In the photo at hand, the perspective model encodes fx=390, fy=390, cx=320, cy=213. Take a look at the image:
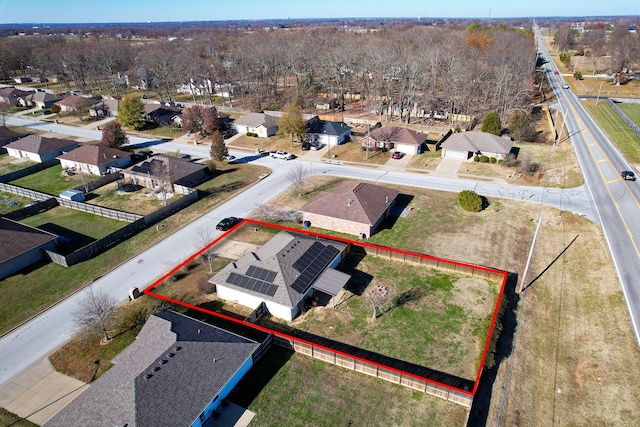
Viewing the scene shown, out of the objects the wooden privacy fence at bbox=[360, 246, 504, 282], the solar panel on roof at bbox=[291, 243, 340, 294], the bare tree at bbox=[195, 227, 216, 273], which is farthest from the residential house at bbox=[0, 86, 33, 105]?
the wooden privacy fence at bbox=[360, 246, 504, 282]

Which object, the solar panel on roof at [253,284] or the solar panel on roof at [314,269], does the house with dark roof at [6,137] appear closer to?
the solar panel on roof at [253,284]

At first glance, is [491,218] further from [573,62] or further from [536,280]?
[573,62]

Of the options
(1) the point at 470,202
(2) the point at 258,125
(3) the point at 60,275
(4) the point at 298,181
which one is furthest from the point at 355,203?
(2) the point at 258,125

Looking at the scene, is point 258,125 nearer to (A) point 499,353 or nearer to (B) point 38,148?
(B) point 38,148

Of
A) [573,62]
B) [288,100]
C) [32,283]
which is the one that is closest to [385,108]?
[288,100]

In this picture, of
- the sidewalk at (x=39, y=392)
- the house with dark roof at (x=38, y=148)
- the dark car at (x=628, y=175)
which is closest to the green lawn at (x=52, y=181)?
the house with dark roof at (x=38, y=148)

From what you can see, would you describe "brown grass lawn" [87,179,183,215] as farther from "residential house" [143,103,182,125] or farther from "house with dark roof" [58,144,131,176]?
"residential house" [143,103,182,125]
